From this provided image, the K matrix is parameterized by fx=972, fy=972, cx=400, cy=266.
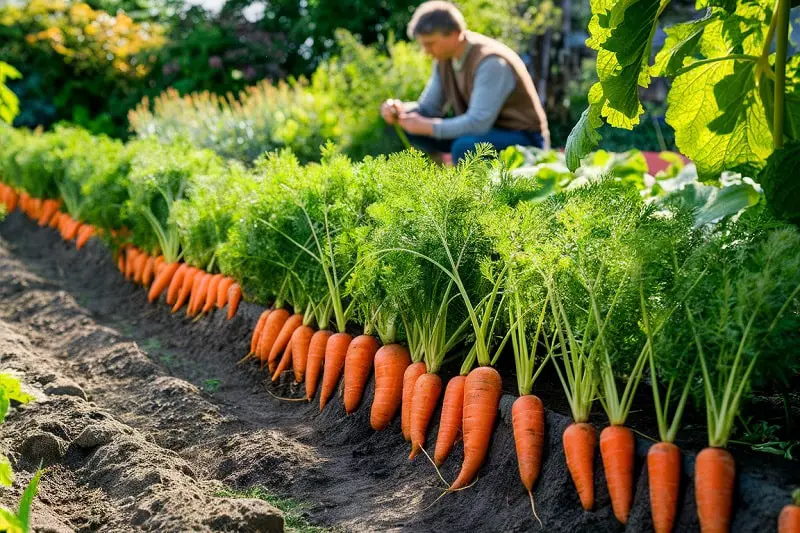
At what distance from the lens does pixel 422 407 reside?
374 cm

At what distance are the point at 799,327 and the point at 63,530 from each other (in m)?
2.30

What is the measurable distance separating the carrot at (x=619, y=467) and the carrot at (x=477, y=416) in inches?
22.7

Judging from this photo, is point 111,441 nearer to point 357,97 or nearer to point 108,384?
point 108,384

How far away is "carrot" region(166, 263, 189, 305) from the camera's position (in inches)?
249

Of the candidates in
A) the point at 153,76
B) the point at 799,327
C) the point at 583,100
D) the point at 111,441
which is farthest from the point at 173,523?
the point at 153,76

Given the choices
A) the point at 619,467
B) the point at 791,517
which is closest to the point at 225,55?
the point at 619,467

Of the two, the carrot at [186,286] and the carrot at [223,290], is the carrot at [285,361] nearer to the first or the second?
the carrot at [223,290]

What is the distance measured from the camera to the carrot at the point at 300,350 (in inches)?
185

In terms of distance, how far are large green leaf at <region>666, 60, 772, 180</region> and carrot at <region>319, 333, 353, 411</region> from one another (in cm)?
172

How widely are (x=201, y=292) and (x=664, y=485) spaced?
3.80m

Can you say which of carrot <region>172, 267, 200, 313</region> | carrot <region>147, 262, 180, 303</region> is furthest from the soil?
carrot <region>147, 262, 180, 303</region>

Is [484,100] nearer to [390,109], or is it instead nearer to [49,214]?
[390,109]

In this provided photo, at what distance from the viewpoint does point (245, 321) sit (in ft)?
18.0

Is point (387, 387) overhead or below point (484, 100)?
below
